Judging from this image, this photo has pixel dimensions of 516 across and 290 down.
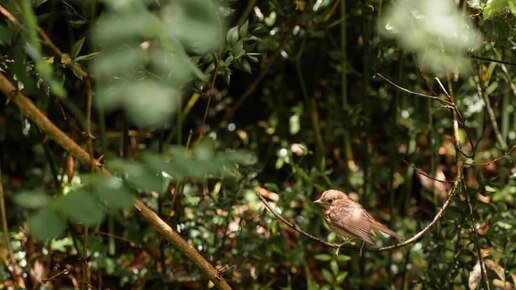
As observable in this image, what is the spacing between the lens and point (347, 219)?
1937 millimetres

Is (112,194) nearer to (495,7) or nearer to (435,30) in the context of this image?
(435,30)

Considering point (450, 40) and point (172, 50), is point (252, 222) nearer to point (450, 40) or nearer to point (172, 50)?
point (450, 40)

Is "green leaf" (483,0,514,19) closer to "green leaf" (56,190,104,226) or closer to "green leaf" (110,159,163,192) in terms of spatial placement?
"green leaf" (110,159,163,192)

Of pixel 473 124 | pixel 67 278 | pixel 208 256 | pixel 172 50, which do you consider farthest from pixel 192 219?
pixel 172 50

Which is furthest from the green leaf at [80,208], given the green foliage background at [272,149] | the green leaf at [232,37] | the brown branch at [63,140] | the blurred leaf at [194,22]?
the green leaf at [232,37]

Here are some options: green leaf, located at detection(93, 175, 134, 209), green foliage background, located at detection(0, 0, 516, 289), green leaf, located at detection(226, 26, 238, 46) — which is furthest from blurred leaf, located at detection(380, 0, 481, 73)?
green leaf, located at detection(93, 175, 134, 209)

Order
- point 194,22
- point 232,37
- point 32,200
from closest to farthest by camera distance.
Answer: point 194,22 → point 32,200 → point 232,37

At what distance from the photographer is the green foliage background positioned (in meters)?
1.63

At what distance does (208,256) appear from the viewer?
2426 mm

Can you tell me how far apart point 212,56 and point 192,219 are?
64 cm

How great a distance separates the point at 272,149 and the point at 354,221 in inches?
48.7

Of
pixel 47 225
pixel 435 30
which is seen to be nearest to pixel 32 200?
pixel 47 225

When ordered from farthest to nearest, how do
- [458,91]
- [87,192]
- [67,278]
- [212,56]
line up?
1. [67,278]
2. [458,91]
3. [212,56]
4. [87,192]

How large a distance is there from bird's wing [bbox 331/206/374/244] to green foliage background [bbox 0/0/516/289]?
0.24m
